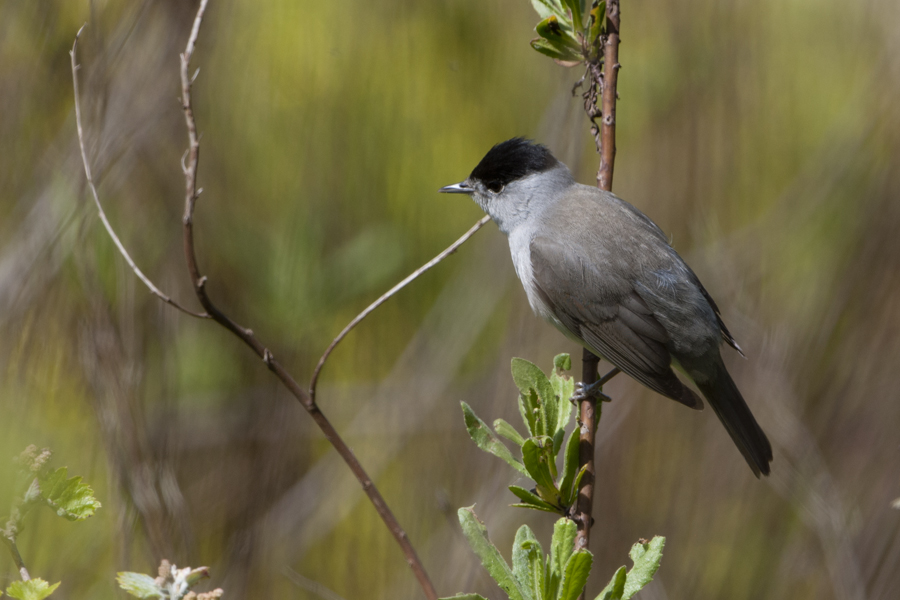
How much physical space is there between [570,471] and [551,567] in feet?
0.88

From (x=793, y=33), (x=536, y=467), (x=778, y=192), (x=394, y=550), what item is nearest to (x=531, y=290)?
(x=536, y=467)

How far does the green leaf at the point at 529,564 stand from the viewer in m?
1.18

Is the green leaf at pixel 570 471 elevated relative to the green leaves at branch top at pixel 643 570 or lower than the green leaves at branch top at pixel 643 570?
elevated

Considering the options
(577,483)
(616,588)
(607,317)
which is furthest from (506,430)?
(607,317)

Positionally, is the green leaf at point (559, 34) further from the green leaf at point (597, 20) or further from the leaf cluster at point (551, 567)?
the leaf cluster at point (551, 567)

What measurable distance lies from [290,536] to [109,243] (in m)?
1.57

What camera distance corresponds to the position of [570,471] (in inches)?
57.2

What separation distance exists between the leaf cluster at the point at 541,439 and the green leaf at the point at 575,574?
0.66 feet

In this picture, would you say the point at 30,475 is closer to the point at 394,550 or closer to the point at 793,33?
the point at 394,550

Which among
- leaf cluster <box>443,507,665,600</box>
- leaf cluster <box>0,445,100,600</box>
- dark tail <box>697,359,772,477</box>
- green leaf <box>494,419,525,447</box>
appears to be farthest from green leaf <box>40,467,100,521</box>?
dark tail <box>697,359,772,477</box>

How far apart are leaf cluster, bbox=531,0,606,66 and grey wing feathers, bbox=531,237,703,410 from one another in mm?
835

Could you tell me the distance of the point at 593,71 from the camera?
76.8 inches

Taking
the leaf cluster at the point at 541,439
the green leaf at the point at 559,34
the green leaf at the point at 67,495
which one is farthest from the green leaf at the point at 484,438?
the green leaf at the point at 559,34

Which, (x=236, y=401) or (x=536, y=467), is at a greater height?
(x=536, y=467)
